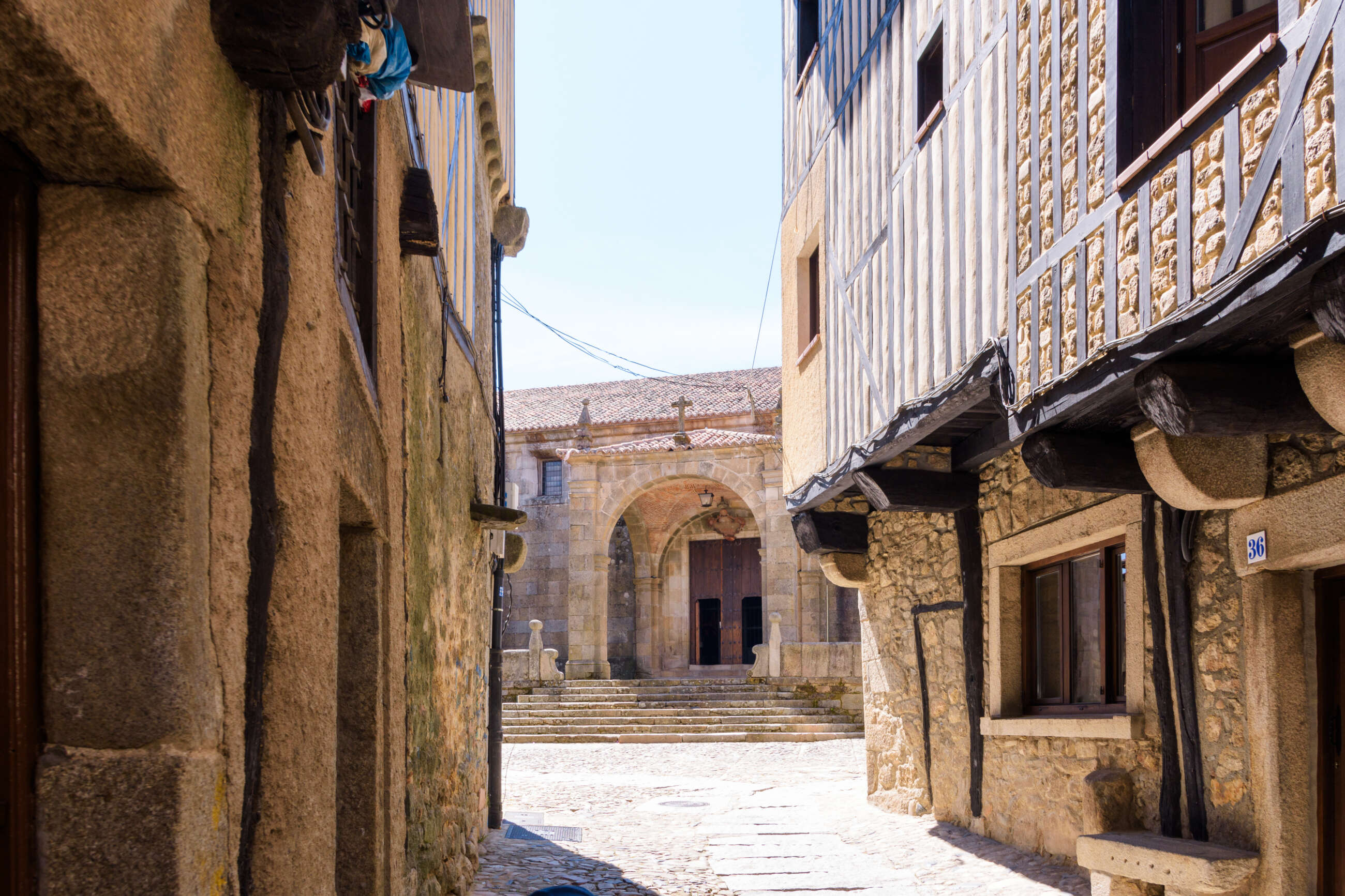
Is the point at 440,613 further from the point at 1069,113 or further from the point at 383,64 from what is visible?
the point at 1069,113

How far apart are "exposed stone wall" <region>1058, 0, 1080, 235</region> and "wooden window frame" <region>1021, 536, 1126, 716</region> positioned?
179 cm

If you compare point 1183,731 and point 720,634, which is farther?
point 720,634

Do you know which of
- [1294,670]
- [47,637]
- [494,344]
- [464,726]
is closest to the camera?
[47,637]

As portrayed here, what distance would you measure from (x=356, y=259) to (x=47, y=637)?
230cm

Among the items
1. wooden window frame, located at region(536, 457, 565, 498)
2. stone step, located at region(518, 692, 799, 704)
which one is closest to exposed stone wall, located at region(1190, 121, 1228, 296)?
stone step, located at region(518, 692, 799, 704)

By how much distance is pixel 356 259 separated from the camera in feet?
11.9

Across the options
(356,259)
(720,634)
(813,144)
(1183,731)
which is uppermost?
(813,144)

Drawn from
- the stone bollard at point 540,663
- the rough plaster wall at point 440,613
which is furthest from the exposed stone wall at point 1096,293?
the stone bollard at point 540,663

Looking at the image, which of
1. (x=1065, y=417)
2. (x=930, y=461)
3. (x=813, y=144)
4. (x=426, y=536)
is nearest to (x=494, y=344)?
(x=813, y=144)

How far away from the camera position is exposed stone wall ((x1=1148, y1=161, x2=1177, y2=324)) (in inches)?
156

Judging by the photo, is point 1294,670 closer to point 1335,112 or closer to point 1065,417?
point 1065,417

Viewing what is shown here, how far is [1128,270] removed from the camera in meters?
4.28

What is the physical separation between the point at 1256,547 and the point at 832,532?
4.83 metres

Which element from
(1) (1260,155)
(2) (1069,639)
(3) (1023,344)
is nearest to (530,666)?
(2) (1069,639)
